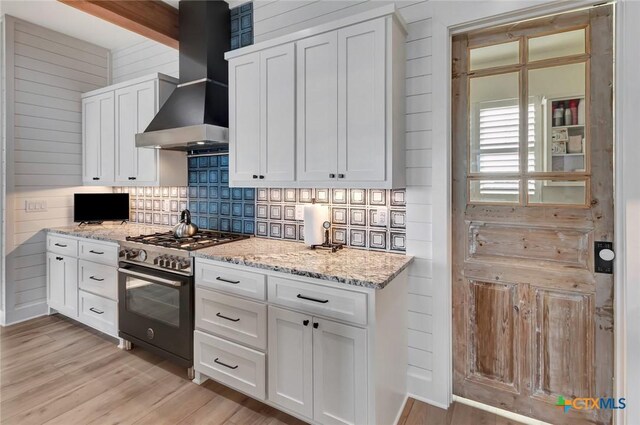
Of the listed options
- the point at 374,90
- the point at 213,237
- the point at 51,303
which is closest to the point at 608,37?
the point at 374,90

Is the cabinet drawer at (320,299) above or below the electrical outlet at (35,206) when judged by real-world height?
below

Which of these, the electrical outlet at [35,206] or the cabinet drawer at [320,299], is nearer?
the cabinet drawer at [320,299]

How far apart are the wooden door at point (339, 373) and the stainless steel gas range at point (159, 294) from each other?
102cm

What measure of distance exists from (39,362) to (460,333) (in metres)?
3.18

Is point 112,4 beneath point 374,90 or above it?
above

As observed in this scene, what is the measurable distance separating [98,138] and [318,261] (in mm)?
3061

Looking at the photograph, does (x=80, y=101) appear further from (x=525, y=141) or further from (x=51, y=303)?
(x=525, y=141)

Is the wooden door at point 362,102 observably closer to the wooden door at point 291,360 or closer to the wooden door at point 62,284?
the wooden door at point 291,360

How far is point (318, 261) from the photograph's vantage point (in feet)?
6.56

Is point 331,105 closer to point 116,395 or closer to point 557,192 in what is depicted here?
point 557,192

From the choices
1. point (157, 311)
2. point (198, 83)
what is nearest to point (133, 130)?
point (198, 83)

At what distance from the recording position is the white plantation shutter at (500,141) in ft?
6.40

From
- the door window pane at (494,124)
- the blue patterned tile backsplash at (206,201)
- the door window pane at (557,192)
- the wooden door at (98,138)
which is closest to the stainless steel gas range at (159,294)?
the blue patterned tile backsplash at (206,201)

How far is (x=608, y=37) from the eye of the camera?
5.65 ft
